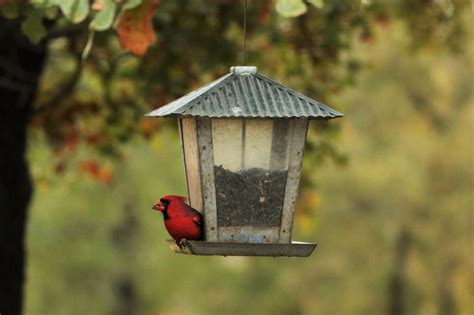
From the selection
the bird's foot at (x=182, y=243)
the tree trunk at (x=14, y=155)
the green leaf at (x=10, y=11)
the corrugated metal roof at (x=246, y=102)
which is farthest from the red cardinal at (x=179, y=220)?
the tree trunk at (x=14, y=155)

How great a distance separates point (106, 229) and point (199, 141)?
895 inches

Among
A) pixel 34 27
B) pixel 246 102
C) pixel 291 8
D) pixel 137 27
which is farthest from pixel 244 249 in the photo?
pixel 34 27

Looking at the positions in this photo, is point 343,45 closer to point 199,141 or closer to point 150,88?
point 150,88

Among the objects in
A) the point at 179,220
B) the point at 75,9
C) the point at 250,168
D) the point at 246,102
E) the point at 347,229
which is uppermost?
the point at 75,9

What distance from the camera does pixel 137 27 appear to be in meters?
6.87

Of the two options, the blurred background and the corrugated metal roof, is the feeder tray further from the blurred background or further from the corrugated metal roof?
the blurred background

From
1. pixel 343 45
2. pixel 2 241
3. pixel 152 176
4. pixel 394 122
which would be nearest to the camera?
pixel 2 241

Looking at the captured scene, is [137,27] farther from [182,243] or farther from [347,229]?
[347,229]

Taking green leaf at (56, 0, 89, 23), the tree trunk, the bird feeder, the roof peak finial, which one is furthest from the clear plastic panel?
the tree trunk

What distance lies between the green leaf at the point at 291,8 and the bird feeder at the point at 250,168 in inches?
16.0

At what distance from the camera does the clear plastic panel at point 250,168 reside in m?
6.09

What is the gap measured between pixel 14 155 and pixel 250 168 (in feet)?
17.1

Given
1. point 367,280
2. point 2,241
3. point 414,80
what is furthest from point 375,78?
point 2,241

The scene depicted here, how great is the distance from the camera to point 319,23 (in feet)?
40.9
